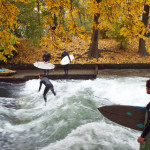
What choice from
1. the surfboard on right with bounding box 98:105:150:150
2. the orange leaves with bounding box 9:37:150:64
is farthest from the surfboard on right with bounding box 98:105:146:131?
the orange leaves with bounding box 9:37:150:64

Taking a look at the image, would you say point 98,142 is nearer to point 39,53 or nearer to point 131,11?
point 131,11

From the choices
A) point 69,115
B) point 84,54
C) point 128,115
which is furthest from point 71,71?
point 128,115

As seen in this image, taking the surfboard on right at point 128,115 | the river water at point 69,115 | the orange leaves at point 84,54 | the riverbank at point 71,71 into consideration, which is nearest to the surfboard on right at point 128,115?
the surfboard on right at point 128,115

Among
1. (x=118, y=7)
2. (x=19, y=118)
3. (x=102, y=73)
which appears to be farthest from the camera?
(x=102, y=73)

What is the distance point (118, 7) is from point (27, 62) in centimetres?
1212

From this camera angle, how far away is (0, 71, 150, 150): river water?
259 inches

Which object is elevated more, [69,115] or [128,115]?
[128,115]

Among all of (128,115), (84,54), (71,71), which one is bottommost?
(71,71)

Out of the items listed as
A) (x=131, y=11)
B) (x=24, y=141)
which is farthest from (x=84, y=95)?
(x=131, y=11)

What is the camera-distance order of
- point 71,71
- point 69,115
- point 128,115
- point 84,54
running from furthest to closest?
point 84,54
point 71,71
point 69,115
point 128,115

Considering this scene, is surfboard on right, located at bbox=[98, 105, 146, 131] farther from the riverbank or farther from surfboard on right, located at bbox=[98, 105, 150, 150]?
the riverbank

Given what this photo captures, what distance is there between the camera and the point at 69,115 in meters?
8.49

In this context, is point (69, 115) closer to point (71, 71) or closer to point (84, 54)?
point (71, 71)

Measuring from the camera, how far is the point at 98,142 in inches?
261
